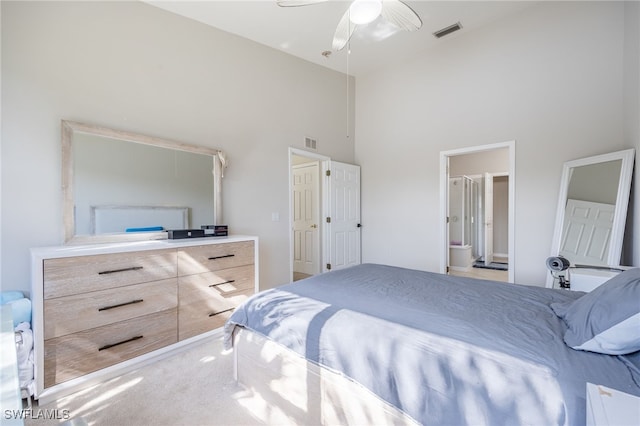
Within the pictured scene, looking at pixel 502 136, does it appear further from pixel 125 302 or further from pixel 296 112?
pixel 125 302

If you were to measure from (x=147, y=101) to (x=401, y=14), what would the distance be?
2.44 m

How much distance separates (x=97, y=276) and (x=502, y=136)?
175 inches

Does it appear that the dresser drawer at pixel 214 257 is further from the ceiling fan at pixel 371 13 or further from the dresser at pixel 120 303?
the ceiling fan at pixel 371 13

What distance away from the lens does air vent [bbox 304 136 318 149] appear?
13.7ft

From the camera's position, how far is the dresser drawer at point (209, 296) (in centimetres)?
239

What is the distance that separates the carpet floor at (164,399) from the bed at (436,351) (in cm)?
18

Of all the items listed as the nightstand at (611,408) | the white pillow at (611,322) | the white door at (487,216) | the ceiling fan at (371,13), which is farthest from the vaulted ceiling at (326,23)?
the white door at (487,216)

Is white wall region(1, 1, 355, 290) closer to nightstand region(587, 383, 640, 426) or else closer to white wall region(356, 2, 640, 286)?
white wall region(356, 2, 640, 286)

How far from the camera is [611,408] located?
64cm

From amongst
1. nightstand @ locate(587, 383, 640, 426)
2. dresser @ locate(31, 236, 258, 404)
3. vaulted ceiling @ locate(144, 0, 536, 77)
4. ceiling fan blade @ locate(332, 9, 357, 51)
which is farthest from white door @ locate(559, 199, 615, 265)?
dresser @ locate(31, 236, 258, 404)

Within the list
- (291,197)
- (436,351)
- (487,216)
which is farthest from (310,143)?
(487,216)

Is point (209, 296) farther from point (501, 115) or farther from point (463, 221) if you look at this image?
point (463, 221)

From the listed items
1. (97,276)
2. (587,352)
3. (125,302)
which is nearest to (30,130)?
(97,276)

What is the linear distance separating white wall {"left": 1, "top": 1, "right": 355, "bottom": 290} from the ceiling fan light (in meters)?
1.89
